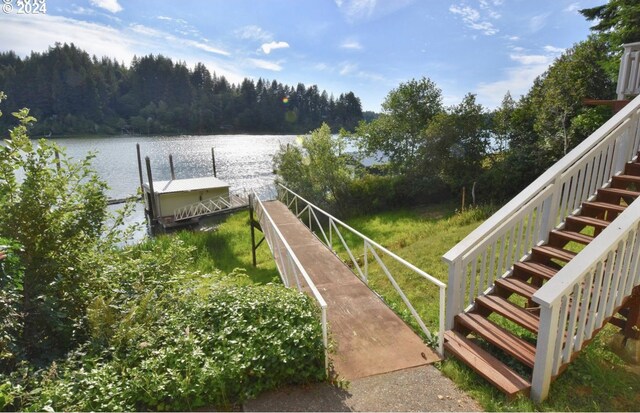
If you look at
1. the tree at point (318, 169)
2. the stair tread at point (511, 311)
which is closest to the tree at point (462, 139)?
the tree at point (318, 169)

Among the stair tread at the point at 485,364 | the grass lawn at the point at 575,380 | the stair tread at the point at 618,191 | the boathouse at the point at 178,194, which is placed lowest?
the boathouse at the point at 178,194

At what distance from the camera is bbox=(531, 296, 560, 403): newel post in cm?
257

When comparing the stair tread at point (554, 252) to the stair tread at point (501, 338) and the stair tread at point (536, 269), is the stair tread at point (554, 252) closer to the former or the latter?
the stair tread at point (536, 269)

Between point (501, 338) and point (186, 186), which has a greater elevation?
point (501, 338)

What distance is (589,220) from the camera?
3.98 m

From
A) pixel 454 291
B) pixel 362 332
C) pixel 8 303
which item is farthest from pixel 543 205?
pixel 8 303

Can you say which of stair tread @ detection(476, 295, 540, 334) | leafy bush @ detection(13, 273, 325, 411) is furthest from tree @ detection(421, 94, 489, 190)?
leafy bush @ detection(13, 273, 325, 411)

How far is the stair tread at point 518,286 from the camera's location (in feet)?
11.6

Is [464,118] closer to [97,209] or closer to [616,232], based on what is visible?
[616,232]

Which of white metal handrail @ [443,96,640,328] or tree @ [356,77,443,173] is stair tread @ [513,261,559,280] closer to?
white metal handrail @ [443,96,640,328]

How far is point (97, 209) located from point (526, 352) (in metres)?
4.87

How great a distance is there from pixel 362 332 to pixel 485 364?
1292 mm

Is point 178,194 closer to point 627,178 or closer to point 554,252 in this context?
point 554,252

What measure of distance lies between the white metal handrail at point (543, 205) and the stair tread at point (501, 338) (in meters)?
0.17
